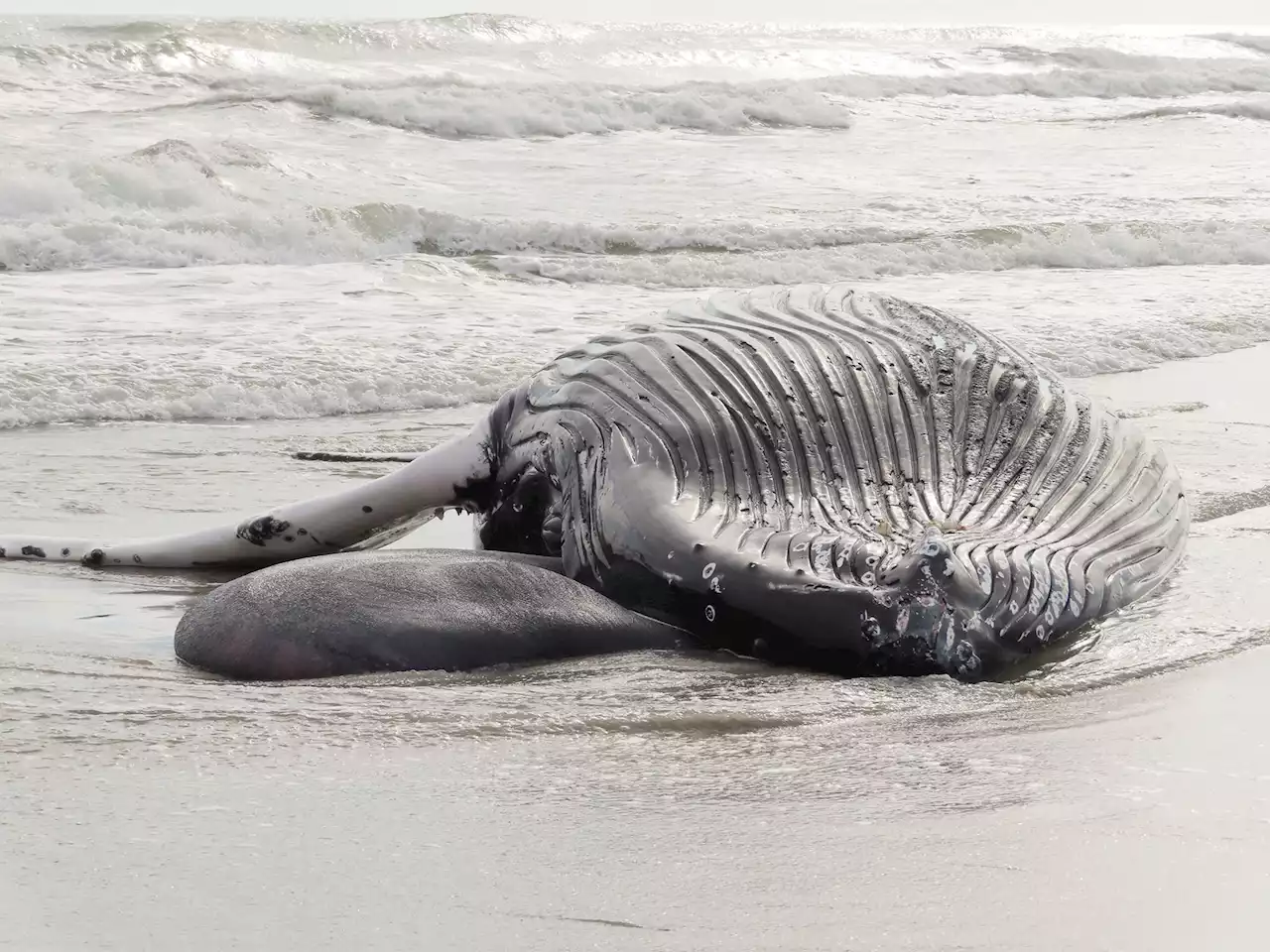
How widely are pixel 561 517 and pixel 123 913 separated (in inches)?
93.7

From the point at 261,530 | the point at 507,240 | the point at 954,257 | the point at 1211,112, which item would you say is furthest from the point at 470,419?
the point at 1211,112

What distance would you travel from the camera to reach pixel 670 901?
9.46ft

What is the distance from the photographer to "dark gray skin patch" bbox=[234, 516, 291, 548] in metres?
5.64

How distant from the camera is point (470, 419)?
8375mm

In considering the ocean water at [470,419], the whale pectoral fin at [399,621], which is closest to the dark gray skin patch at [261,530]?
the ocean water at [470,419]

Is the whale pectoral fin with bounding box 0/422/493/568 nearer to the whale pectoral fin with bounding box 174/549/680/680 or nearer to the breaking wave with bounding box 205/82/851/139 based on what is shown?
the whale pectoral fin with bounding box 174/549/680/680

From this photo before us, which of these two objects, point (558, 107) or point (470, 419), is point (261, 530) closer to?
point (470, 419)

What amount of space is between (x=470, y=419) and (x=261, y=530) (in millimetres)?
2774

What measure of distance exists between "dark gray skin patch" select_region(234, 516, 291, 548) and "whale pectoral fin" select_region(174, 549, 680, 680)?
3.15ft

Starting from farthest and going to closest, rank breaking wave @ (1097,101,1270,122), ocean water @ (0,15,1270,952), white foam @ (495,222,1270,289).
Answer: breaking wave @ (1097,101,1270,122), white foam @ (495,222,1270,289), ocean water @ (0,15,1270,952)

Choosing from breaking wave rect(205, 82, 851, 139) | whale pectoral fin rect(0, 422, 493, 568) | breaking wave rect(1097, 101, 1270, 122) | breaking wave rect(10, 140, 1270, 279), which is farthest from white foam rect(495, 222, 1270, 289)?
breaking wave rect(1097, 101, 1270, 122)

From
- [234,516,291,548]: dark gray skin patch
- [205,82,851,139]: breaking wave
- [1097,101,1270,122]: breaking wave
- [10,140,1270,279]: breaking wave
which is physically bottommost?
[234,516,291,548]: dark gray skin patch

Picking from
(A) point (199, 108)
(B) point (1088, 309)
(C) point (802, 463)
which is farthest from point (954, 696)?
(A) point (199, 108)

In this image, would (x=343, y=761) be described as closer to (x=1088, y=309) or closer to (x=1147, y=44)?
(x=1088, y=309)
